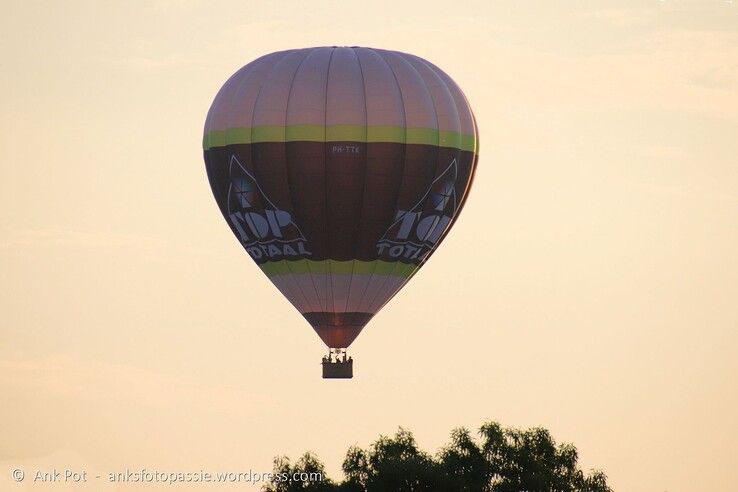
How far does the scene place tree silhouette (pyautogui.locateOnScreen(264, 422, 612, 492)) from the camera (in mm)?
100750

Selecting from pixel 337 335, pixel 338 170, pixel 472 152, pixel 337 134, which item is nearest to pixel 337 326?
pixel 337 335

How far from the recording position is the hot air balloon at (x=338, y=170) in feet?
341

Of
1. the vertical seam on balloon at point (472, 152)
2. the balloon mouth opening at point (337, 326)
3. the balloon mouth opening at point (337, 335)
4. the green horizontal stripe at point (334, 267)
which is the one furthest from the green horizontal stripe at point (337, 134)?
the balloon mouth opening at point (337, 335)

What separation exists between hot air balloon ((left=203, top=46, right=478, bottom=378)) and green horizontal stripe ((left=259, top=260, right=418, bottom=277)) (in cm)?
3

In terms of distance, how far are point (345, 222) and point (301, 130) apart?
294 cm

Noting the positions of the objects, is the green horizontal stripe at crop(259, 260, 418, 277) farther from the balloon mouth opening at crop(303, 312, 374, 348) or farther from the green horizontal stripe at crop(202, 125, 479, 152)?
the green horizontal stripe at crop(202, 125, 479, 152)

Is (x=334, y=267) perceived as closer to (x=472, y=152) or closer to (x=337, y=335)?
(x=337, y=335)

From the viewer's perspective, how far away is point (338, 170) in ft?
341

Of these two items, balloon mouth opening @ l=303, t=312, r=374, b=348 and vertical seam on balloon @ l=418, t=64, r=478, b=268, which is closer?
balloon mouth opening @ l=303, t=312, r=374, b=348

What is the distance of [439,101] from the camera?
105375mm

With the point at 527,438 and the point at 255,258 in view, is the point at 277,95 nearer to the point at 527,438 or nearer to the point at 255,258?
the point at 255,258

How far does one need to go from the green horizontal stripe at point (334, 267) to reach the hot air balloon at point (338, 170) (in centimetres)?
3

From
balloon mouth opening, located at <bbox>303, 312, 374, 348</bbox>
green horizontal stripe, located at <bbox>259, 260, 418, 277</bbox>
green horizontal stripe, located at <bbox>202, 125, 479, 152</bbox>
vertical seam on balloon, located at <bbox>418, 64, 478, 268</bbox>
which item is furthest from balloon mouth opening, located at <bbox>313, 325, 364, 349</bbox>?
green horizontal stripe, located at <bbox>202, 125, 479, 152</bbox>

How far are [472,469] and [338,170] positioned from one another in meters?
9.42
